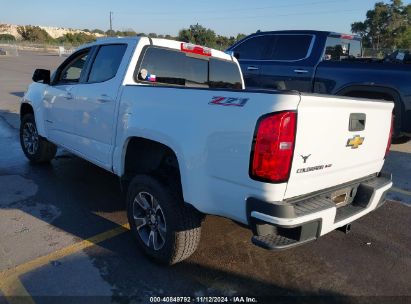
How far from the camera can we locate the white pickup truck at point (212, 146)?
8.10 ft

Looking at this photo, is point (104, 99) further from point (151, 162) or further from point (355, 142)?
point (355, 142)

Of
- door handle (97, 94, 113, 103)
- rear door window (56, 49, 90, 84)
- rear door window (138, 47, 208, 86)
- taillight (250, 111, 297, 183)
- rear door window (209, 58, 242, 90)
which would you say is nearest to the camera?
taillight (250, 111, 297, 183)

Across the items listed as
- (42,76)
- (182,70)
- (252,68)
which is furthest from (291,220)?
(252,68)

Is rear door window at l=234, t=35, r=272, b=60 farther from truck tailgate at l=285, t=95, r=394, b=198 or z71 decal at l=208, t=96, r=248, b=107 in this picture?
z71 decal at l=208, t=96, r=248, b=107

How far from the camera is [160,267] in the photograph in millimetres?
3320

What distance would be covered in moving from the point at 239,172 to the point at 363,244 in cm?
203

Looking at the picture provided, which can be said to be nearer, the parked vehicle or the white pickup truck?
the white pickup truck

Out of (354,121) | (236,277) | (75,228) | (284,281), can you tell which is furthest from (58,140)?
(354,121)

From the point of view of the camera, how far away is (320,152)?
266 centimetres

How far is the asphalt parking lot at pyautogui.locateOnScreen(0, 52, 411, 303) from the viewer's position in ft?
9.89

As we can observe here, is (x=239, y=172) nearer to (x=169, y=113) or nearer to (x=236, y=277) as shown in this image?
(x=169, y=113)

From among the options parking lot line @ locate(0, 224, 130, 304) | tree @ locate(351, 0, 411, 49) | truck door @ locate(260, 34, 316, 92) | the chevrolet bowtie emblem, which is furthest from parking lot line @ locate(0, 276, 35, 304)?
tree @ locate(351, 0, 411, 49)

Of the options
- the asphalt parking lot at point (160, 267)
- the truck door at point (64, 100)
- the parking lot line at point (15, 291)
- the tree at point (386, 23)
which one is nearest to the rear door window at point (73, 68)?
the truck door at point (64, 100)

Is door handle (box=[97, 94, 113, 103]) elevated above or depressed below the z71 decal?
below
